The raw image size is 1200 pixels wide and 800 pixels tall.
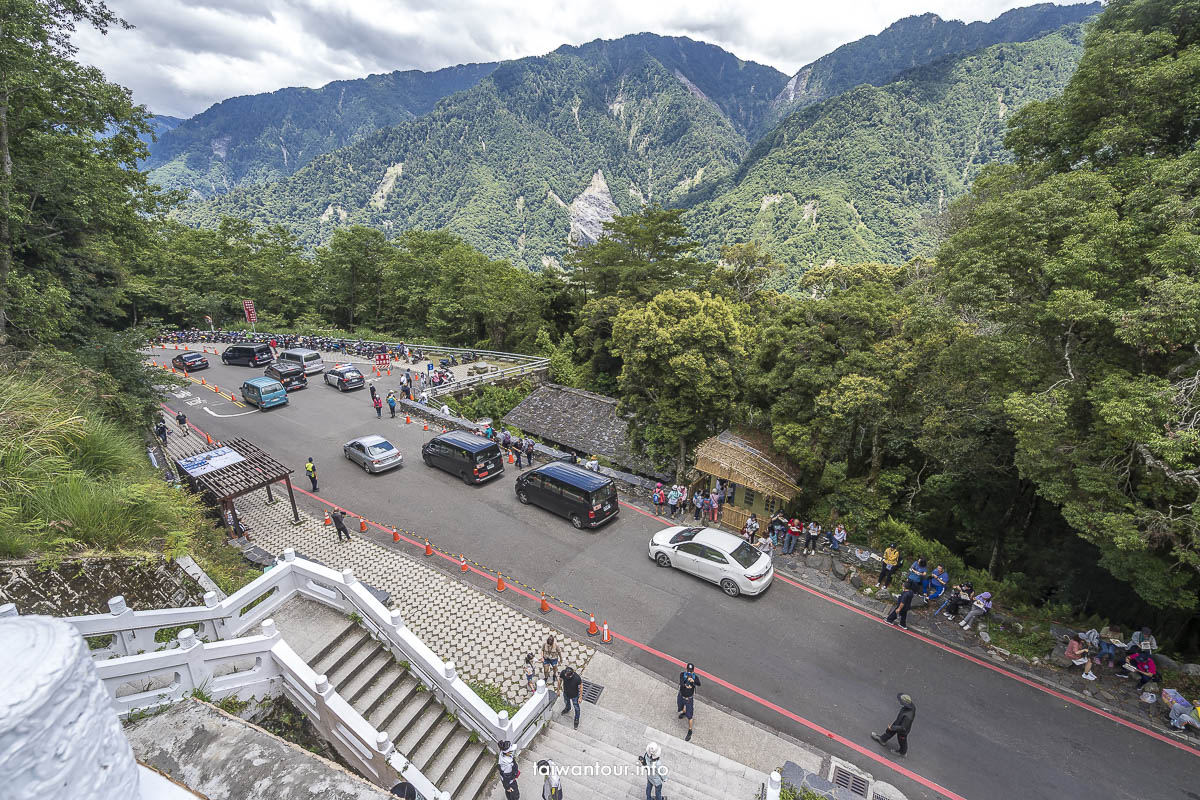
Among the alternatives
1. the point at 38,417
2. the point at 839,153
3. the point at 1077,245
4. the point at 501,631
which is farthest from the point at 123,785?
the point at 839,153

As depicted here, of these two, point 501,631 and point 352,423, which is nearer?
point 501,631

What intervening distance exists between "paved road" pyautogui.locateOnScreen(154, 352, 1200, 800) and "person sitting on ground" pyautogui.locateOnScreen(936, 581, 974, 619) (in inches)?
49.7

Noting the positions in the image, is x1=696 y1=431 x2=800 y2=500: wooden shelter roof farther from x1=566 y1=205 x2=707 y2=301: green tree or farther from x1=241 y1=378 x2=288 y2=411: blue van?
x1=241 y1=378 x2=288 y2=411: blue van

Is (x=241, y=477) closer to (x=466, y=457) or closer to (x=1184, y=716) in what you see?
(x=466, y=457)

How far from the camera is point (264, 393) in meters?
25.8

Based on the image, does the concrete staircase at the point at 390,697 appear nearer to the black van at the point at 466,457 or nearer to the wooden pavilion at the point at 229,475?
the wooden pavilion at the point at 229,475

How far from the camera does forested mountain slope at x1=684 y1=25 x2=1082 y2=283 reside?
336 ft

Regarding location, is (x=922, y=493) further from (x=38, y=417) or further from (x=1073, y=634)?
(x=38, y=417)

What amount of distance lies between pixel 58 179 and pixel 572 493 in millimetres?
15626

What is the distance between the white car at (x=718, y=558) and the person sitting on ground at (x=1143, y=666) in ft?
23.8

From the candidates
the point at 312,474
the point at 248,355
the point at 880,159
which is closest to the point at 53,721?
the point at 312,474

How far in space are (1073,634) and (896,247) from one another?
10513 cm

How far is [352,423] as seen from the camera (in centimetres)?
2462

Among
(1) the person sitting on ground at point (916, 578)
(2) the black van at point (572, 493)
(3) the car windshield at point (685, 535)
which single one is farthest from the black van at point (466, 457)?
(1) the person sitting on ground at point (916, 578)
